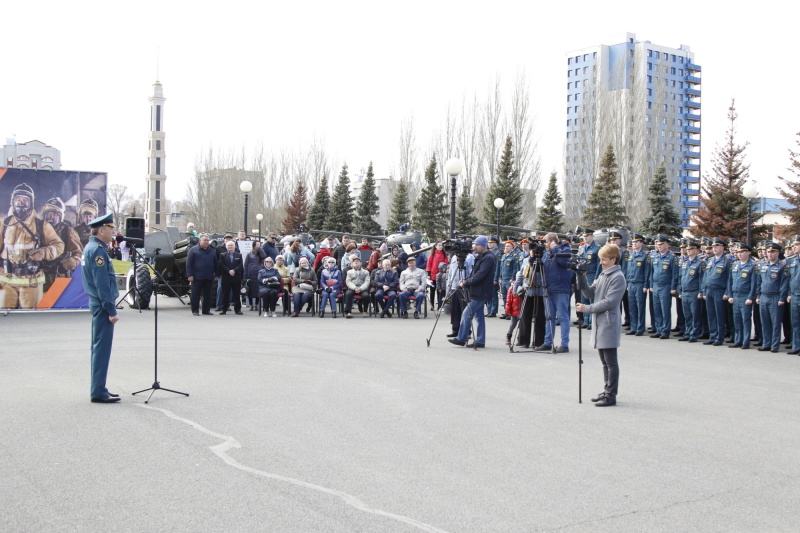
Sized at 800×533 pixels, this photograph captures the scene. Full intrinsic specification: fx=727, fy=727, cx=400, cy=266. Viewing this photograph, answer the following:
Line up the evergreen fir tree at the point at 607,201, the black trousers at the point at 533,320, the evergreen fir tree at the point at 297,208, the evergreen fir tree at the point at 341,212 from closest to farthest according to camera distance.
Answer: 1. the black trousers at the point at 533,320
2. the evergreen fir tree at the point at 607,201
3. the evergreen fir tree at the point at 341,212
4. the evergreen fir tree at the point at 297,208

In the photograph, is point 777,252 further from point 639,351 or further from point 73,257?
point 73,257

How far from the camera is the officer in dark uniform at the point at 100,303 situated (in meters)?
8.16

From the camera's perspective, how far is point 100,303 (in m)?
8.27

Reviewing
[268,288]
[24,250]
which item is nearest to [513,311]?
[268,288]

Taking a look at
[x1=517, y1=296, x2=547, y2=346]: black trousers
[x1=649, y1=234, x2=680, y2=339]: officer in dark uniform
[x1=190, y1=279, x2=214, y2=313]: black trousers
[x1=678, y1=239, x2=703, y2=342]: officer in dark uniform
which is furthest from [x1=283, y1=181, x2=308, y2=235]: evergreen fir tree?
[x1=517, y1=296, x2=547, y2=346]: black trousers

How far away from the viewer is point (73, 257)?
18.3 m

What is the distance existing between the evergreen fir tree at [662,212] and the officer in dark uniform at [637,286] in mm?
27385

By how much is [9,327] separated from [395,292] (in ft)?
29.8

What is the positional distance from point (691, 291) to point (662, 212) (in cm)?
2910

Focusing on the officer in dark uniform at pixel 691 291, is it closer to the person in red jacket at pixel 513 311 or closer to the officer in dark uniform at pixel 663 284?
the officer in dark uniform at pixel 663 284

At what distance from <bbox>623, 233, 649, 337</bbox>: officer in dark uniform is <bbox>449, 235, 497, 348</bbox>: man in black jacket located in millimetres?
4416

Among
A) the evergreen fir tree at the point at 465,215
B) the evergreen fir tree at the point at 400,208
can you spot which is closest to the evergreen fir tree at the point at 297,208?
the evergreen fir tree at the point at 400,208

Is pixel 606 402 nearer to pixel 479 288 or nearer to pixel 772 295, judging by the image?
pixel 479 288

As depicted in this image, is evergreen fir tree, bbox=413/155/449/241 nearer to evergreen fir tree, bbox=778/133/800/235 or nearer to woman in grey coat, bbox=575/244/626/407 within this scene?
evergreen fir tree, bbox=778/133/800/235
